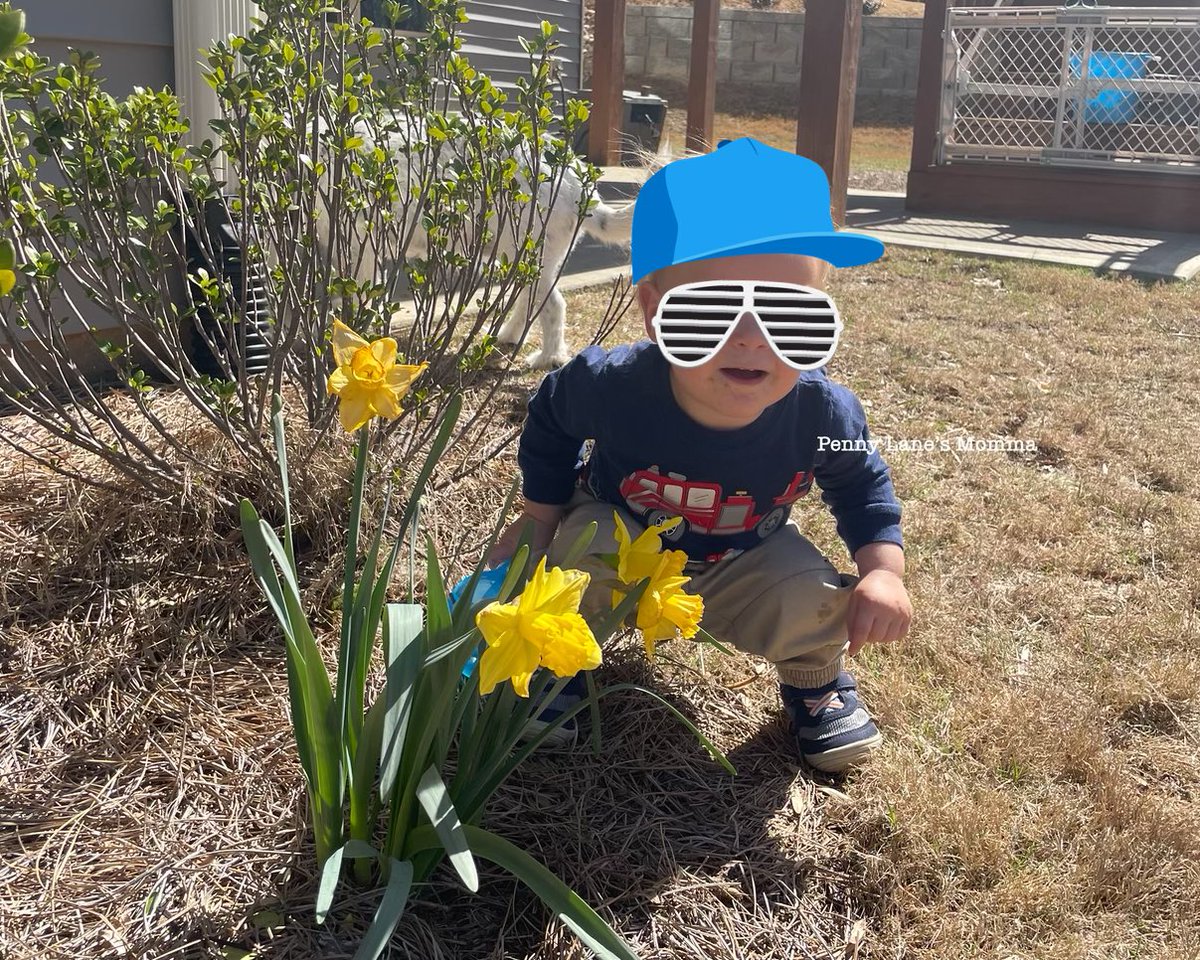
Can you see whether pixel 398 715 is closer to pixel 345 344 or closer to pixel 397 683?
pixel 397 683

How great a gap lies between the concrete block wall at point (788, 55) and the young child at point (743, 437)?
2261 cm

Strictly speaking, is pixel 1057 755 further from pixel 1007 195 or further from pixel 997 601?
pixel 1007 195

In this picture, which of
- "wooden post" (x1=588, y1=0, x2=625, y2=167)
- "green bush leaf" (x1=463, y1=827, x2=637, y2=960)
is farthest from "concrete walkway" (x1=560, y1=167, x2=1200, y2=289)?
"green bush leaf" (x1=463, y1=827, x2=637, y2=960)

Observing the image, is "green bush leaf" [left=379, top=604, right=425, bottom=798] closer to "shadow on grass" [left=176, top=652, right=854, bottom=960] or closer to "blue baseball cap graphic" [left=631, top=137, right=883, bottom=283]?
"shadow on grass" [left=176, top=652, right=854, bottom=960]

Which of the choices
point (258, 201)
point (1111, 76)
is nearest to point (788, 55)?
point (1111, 76)

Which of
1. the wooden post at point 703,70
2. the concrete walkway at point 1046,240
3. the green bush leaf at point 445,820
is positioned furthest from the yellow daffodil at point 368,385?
the wooden post at point 703,70

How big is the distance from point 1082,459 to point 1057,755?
76.0 inches

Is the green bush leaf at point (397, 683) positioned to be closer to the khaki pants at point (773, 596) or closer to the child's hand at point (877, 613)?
the khaki pants at point (773, 596)

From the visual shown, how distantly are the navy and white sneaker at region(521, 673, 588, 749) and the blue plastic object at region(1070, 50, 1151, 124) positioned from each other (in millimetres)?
9950

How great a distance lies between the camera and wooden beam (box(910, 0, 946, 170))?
1032 centimetres

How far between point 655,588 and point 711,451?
0.58m

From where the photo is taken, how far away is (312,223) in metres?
A: 2.39

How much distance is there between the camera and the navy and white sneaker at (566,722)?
2.04 metres

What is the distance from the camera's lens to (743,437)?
2.08m
